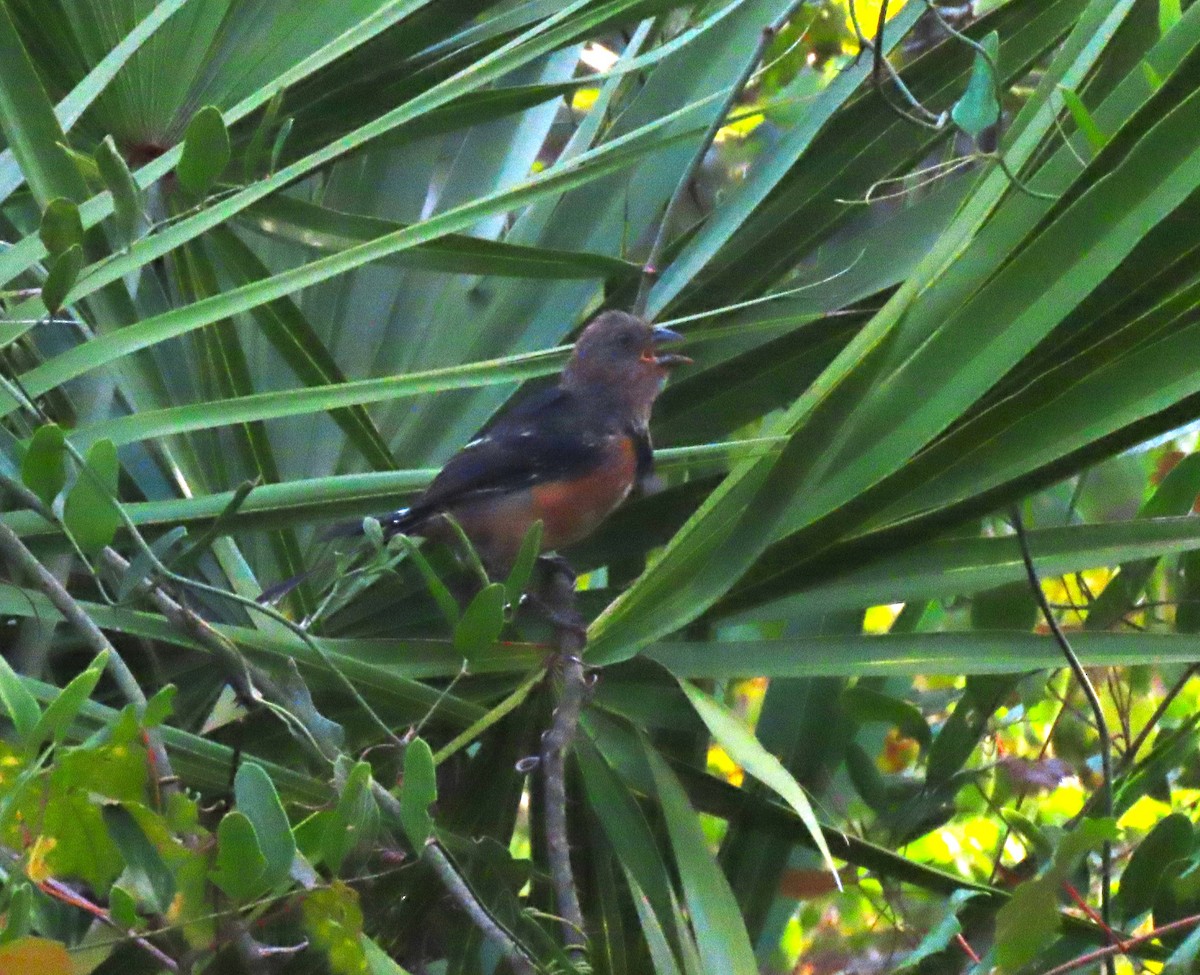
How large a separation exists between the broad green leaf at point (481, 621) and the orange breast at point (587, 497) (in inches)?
52.0

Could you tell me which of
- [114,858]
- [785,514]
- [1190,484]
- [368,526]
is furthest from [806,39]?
[114,858]

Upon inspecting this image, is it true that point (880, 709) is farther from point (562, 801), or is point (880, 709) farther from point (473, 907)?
point (473, 907)

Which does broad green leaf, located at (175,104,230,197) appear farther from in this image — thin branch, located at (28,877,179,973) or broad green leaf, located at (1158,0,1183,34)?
broad green leaf, located at (1158,0,1183,34)

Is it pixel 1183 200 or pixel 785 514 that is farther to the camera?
pixel 785 514

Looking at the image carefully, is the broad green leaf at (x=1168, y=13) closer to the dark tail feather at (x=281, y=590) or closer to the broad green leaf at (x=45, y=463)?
the dark tail feather at (x=281, y=590)

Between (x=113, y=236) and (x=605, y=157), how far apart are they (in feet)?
2.60

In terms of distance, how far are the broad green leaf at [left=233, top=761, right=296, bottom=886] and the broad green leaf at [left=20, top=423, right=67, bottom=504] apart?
0.41m

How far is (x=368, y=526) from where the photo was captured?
5.99ft

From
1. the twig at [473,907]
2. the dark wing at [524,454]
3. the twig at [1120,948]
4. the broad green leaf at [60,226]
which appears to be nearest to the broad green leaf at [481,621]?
the twig at [473,907]

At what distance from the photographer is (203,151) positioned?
1.80m

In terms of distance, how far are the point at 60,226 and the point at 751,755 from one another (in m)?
0.95

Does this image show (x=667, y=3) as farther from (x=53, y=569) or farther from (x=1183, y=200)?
(x=53, y=569)

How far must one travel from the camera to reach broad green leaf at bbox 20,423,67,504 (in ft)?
5.30

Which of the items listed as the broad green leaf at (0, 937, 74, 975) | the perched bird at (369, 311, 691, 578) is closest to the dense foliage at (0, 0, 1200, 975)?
the broad green leaf at (0, 937, 74, 975)
